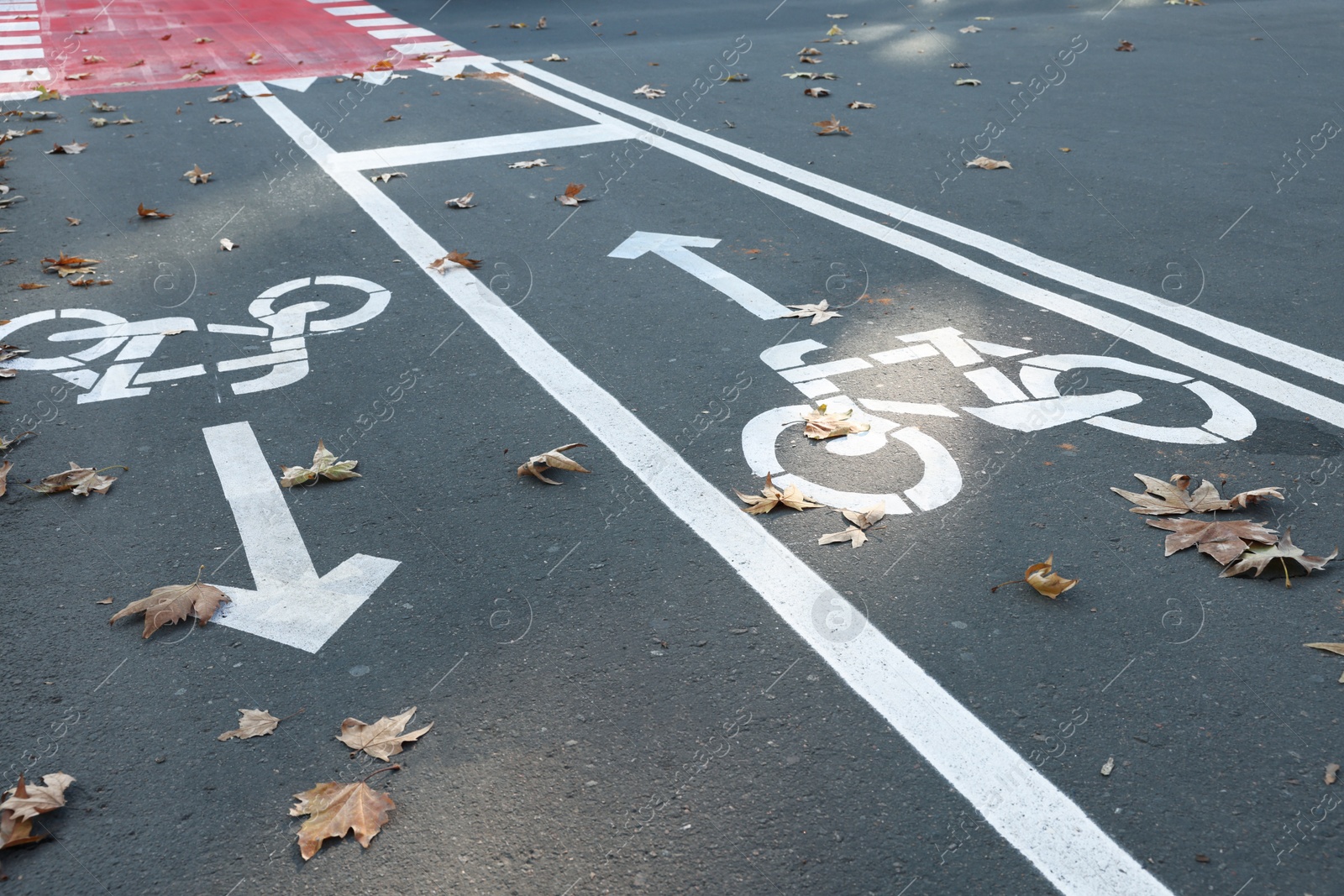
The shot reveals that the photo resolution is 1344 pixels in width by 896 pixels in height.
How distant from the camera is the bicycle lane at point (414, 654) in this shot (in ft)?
8.60

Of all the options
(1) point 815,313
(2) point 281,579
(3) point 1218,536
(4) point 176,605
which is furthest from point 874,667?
(1) point 815,313

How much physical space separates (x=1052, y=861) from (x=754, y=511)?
175 centimetres

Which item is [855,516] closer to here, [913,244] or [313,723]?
[313,723]

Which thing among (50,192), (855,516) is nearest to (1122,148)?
(855,516)

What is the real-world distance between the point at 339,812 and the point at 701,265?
14.4 ft

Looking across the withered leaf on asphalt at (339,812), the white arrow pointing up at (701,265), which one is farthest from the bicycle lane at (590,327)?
the withered leaf on asphalt at (339,812)

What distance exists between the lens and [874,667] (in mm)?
3164

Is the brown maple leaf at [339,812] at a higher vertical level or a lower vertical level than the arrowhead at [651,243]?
higher

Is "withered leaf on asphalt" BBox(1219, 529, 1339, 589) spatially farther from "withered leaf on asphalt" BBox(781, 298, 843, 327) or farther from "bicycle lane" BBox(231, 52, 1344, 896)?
"withered leaf on asphalt" BBox(781, 298, 843, 327)

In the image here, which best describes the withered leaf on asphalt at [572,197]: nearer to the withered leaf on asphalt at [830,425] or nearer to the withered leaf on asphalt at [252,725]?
the withered leaf on asphalt at [830,425]

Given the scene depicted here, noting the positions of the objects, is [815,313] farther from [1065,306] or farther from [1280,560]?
[1280,560]

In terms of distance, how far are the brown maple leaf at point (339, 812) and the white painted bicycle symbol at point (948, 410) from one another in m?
2.00

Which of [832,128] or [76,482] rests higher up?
[76,482]

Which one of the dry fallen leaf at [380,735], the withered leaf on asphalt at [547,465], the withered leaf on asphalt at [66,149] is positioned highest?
the dry fallen leaf at [380,735]
